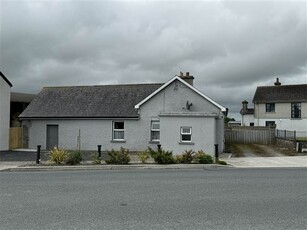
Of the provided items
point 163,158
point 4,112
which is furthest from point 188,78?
point 4,112

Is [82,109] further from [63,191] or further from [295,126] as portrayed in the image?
[295,126]

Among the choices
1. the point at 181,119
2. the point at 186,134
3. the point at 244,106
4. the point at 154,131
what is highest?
the point at 244,106

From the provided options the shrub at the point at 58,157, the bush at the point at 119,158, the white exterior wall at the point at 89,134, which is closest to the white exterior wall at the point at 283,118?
the white exterior wall at the point at 89,134

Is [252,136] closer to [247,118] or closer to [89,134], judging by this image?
[89,134]

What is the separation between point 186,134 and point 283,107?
34.7 meters

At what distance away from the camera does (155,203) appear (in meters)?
8.59

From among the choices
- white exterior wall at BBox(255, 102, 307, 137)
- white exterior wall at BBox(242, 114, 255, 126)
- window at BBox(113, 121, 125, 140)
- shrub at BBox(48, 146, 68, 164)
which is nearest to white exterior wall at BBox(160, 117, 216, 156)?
window at BBox(113, 121, 125, 140)

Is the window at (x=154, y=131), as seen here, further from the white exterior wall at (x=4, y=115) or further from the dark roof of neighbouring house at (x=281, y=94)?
the dark roof of neighbouring house at (x=281, y=94)

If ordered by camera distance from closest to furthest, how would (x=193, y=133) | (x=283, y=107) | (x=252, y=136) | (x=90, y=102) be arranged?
(x=193, y=133) → (x=90, y=102) → (x=252, y=136) → (x=283, y=107)

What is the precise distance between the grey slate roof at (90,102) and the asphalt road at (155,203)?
15644 mm

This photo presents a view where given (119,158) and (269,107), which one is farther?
(269,107)

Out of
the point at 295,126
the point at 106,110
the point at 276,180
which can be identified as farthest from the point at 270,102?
the point at 276,180

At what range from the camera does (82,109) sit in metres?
29.4

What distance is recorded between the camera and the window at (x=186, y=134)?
24103 millimetres
